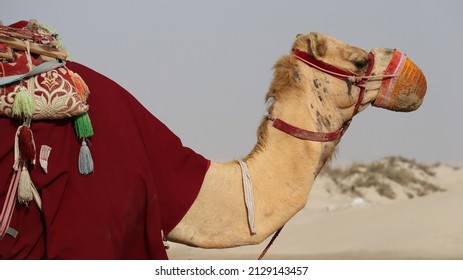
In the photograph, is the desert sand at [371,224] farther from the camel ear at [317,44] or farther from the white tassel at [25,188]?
the white tassel at [25,188]

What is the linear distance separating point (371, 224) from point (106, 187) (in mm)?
10937

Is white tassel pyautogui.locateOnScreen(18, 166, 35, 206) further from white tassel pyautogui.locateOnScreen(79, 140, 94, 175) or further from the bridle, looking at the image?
the bridle

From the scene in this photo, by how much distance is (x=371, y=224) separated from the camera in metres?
15.4

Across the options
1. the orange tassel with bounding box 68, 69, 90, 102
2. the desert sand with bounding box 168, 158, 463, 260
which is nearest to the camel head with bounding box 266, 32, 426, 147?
the orange tassel with bounding box 68, 69, 90, 102

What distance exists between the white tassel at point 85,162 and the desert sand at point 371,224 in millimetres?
7395

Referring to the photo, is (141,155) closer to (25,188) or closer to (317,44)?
(25,188)

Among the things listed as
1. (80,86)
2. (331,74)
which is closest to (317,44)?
(331,74)

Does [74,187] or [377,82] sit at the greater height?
[377,82]

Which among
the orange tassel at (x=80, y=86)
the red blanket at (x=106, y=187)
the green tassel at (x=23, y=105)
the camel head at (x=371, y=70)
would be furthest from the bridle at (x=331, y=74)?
the green tassel at (x=23, y=105)

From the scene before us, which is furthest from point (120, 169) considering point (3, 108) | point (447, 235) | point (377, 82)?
point (447, 235)

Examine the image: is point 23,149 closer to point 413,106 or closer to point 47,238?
point 47,238

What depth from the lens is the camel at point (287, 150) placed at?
16.7 feet

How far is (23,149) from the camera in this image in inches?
183

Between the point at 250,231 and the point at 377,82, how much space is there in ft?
3.35
